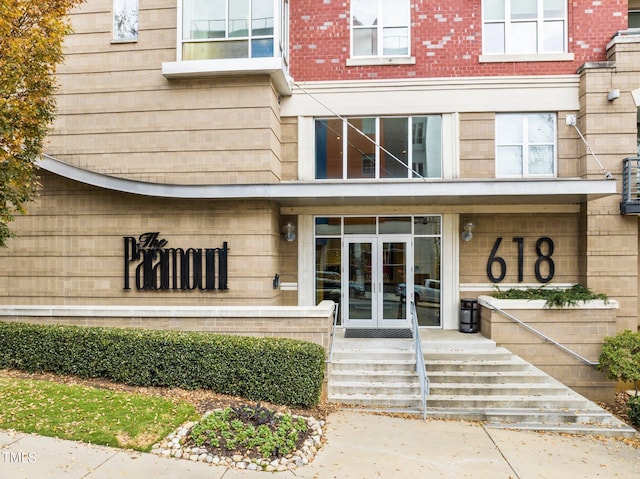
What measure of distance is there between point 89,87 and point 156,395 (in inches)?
322

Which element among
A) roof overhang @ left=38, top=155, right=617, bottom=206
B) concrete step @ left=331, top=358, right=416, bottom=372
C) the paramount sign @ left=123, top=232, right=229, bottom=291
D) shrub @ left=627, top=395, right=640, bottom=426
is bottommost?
shrub @ left=627, top=395, right=640, bottom=426

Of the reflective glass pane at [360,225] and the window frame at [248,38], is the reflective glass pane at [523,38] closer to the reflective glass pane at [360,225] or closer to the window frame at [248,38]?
the reflective glass pane at [360,225]

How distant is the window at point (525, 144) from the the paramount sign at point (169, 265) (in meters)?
7.78

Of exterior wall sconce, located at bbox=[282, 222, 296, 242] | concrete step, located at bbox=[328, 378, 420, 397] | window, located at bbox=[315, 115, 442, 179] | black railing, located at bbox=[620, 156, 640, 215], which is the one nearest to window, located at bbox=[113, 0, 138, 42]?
window, located at bbox=[315, 115, 442, 179]

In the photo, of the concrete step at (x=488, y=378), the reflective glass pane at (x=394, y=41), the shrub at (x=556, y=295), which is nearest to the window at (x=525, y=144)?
the shrub at (x=556, y=295)

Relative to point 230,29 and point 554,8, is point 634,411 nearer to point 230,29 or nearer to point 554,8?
point 554,8

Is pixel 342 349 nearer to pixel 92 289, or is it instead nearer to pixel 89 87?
pixel 92 289

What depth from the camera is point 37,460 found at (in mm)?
5211

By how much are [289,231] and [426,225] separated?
148 inches

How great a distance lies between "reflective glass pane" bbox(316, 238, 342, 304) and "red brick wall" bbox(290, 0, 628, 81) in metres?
4.58

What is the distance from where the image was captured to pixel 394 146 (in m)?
11.9

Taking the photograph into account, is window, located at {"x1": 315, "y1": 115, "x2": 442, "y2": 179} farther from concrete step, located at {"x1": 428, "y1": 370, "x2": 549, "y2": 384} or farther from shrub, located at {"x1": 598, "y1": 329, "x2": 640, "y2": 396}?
shrub, located at {"x1": 598, "y1": 329, "x2": 640, "y2": 396}

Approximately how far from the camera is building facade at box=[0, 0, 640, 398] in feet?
35.1

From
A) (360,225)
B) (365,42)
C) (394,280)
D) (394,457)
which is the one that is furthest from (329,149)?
(394,457)
